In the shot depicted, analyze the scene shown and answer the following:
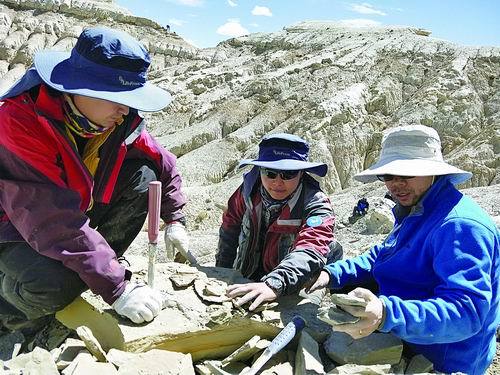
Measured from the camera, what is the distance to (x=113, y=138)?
304 centimetres

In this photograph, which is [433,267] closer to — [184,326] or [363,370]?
[363,370]

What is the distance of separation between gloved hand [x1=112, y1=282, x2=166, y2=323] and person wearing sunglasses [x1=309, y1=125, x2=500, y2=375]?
101 cm

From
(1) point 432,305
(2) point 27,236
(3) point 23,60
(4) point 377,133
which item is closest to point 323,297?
(1) point 432,305

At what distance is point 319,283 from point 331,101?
13.4 meters

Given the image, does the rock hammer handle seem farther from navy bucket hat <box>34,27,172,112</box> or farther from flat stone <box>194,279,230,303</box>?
navy bucket hat <box>34,27,172,112</box>

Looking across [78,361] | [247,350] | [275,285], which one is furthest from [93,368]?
[275,285]

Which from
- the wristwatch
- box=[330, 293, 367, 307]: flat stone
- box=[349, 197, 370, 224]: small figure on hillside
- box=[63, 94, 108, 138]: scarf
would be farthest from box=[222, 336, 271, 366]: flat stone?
box=[349, 197, 370, 224]: small figure on hillside

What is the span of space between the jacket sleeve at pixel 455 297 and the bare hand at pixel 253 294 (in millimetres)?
793

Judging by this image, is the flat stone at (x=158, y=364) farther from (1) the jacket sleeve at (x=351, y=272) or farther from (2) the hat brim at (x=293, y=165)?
(2) the hat brim at (x=293, y=165)

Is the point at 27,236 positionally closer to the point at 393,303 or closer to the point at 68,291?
the point at 68,291

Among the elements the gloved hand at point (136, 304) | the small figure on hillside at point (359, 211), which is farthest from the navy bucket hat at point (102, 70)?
the small figure on hillside at point (359, 211)

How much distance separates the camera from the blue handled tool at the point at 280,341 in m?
2.48

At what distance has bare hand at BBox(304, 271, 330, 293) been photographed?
311 centimetres

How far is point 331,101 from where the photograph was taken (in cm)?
1591
